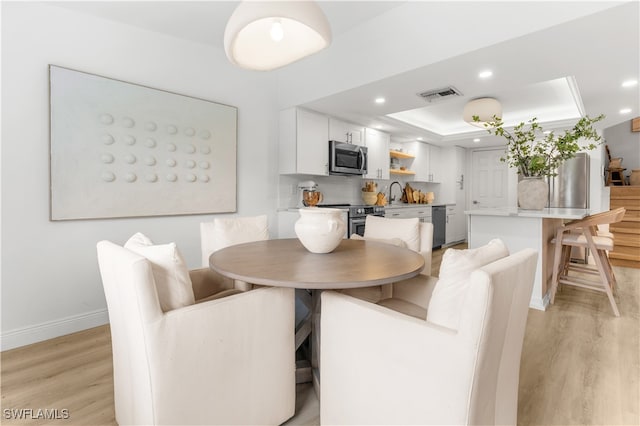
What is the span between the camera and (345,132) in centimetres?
446

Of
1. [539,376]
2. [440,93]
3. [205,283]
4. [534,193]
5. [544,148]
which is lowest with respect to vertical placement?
[539,376]

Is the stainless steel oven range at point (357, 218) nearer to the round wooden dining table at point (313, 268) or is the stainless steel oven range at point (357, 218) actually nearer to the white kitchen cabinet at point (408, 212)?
the white kitchen cabinet at point (408, 212)

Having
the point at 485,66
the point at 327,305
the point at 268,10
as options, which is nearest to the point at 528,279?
the point at 327,305

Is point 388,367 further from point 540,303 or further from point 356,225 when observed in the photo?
point 356,225

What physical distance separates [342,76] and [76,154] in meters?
2.42

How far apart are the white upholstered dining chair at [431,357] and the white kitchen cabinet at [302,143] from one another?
274 centimetres

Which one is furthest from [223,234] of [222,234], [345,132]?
[345,132]

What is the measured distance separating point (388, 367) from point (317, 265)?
556 millimetres

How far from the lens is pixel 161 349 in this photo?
110cm

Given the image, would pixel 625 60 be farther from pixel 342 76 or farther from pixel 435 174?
pixel 435 174

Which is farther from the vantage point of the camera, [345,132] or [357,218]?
[345,132]

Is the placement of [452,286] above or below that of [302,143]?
below

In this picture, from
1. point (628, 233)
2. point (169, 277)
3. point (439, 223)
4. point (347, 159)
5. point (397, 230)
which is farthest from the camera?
point (439, 223)

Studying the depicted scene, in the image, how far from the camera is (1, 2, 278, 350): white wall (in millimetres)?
2258
